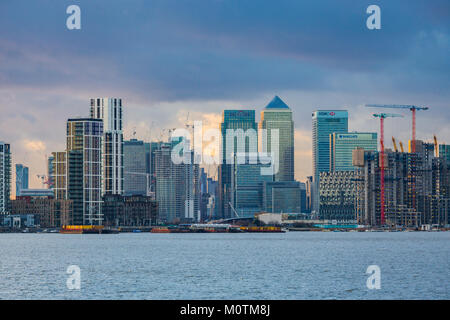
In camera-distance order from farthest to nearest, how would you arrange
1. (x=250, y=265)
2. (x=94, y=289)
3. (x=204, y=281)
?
1. (x=250, y=265)
2. (x=204, y=281)
3. (x=94, y=289)

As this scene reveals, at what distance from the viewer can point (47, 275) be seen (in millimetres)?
114688

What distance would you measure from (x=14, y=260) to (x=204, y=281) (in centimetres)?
5881

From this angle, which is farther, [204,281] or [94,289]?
[204,281]

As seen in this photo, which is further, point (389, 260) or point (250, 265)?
point (389, 260)

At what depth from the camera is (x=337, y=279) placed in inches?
4262
